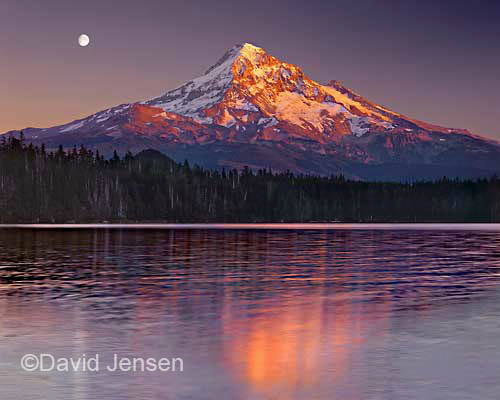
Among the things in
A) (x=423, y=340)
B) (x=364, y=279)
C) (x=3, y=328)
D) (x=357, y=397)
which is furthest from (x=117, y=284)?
(x=357, y=397)

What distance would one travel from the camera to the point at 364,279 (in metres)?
42.2

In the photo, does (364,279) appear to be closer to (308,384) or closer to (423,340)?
(423,340)

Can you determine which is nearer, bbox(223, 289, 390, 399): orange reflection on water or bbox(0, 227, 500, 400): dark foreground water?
bbox(0, 227, 500, 400): dark foreground water

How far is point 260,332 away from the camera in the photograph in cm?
2341

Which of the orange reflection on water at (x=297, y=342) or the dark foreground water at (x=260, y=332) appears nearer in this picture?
the dark foreground water at (x=260, y=332)

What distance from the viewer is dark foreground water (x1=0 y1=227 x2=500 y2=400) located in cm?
1625

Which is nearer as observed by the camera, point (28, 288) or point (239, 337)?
point (239, 337)

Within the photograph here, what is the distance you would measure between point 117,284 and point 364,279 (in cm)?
1243

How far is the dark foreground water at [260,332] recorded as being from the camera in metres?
16.2

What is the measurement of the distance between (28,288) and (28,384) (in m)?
21.0

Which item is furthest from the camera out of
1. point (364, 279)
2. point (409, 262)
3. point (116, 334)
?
point (409, 262)

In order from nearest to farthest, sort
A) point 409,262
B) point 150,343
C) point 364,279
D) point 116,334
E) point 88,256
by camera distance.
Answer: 1. point 150,343
2. point 116,334
3. point 364,279
4. point 409,262
5. point 88,256

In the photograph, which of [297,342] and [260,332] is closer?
[297,342]

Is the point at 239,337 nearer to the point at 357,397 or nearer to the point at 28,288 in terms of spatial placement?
the point at 357,397
